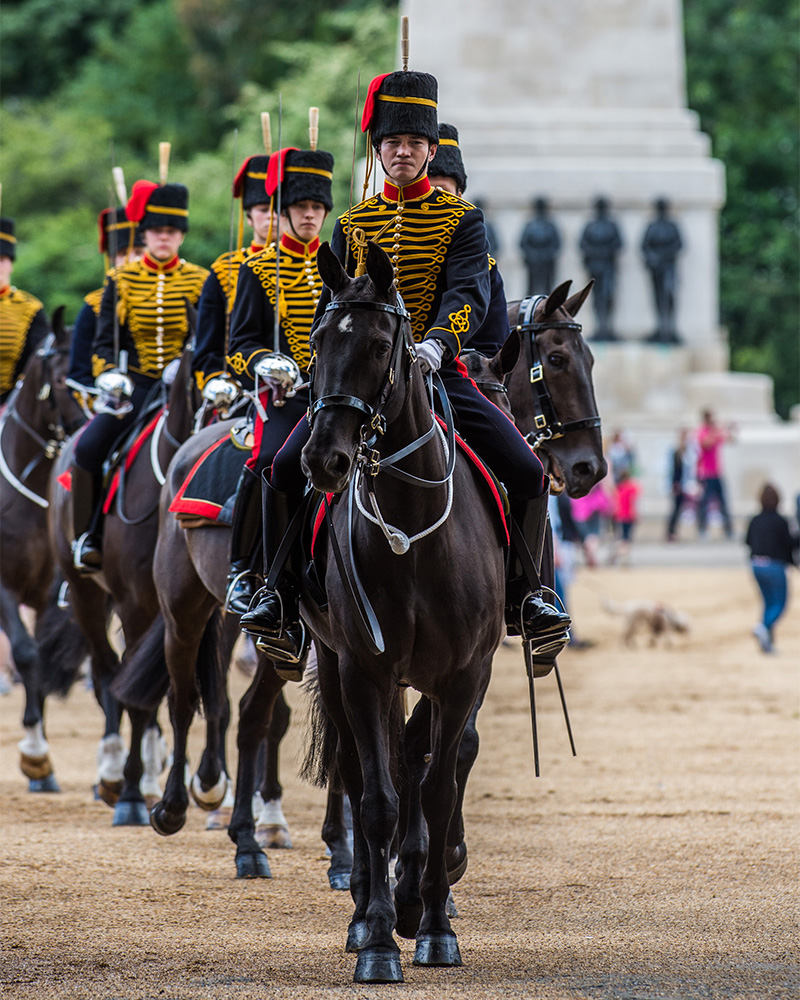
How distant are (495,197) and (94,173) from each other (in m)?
12.8

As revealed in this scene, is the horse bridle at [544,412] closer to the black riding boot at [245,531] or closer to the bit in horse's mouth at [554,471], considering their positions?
the bit in horse's mouth at [554,471]

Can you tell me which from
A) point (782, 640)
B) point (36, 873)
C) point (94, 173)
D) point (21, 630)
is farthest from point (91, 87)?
point (36, 873)

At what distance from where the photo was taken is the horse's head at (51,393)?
457 inches

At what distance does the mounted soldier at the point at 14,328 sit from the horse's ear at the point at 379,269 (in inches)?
297

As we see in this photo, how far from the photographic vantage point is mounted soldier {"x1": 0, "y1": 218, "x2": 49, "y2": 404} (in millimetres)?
12742

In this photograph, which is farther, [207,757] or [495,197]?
[495,197]

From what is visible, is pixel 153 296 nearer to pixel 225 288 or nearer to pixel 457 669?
pixel 225 288

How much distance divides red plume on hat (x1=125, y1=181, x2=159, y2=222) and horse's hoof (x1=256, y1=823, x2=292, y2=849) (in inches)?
156

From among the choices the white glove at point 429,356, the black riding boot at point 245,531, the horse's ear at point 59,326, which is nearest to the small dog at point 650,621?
the horse's ear at point 59,326

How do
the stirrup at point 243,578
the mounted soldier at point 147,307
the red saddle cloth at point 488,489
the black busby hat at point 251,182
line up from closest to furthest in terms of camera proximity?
1. the red saddle cloth at point 488,489
2. the stirrup at point 243,578
3. the black busby hat at point 251,182
4. the mounted soldier at point 147,307

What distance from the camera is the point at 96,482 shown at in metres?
→ 10.1

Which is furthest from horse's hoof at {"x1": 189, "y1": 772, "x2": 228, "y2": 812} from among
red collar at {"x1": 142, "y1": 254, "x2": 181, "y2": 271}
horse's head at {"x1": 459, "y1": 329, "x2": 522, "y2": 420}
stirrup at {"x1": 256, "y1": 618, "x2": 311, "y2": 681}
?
red collar at {"x1": 142, "y1": 254, "x2": 181, "y2": 271}

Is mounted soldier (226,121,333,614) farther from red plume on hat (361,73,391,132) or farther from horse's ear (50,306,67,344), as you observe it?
horse's ear (50,306,67,344)

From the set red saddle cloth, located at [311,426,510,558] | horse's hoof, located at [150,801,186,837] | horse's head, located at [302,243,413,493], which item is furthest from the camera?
horse's hoof, located at [150,801,186,837]
